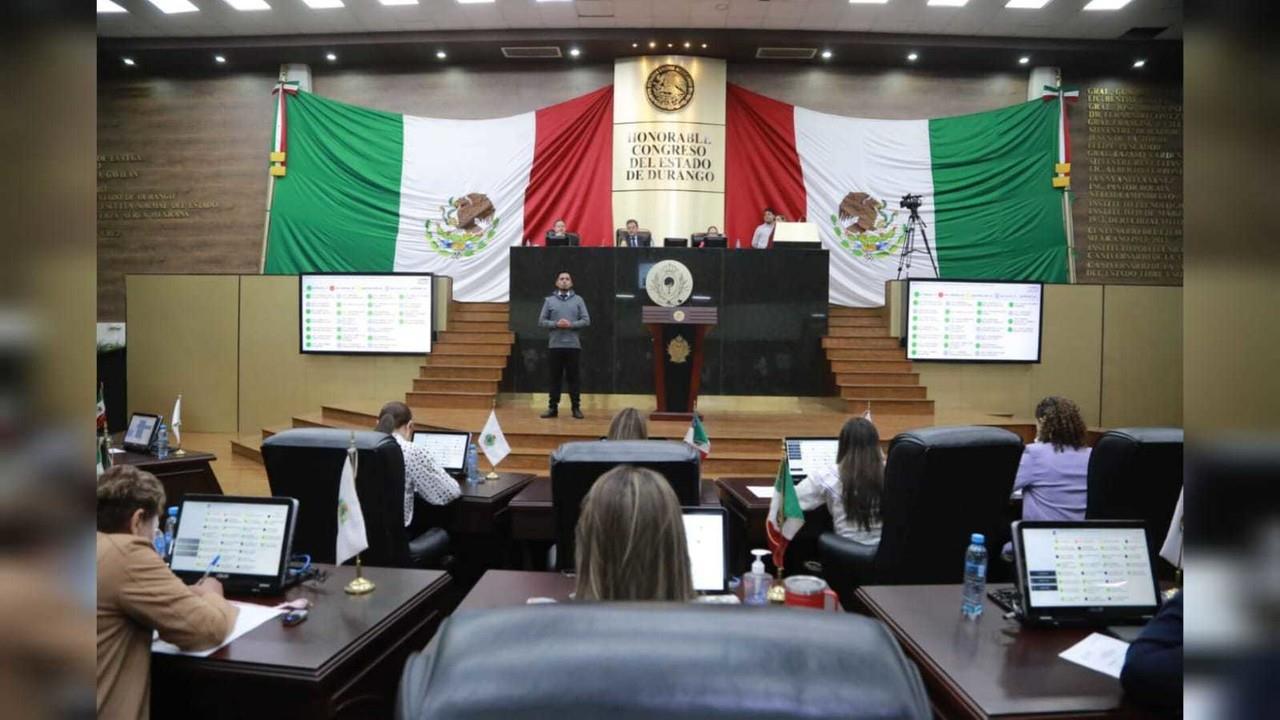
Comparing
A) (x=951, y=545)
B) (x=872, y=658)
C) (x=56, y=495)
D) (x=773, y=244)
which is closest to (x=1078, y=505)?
(x=951, y=545)

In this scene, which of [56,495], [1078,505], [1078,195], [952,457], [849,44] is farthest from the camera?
[1078,195]

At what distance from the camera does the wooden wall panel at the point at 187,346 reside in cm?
865

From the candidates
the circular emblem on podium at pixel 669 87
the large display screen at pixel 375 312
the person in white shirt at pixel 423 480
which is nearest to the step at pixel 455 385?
the large display screen at pixel 375 312

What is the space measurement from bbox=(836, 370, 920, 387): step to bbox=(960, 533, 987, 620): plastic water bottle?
6.12 m

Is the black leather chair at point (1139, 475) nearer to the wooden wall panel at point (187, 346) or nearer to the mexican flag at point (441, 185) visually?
the mexican flag at point (441, 185)

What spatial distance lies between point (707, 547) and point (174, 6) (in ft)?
34.2

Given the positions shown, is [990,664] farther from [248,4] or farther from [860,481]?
[248,4]

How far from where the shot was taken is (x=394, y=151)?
33.2 ft

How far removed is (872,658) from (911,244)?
10239mm

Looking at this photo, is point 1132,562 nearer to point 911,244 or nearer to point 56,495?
point 56,495

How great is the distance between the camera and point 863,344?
8500 mm

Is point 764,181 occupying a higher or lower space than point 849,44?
lower

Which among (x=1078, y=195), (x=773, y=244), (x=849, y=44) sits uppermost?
(x=849, y=44)

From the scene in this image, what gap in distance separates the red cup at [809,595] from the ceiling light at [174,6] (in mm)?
10444
